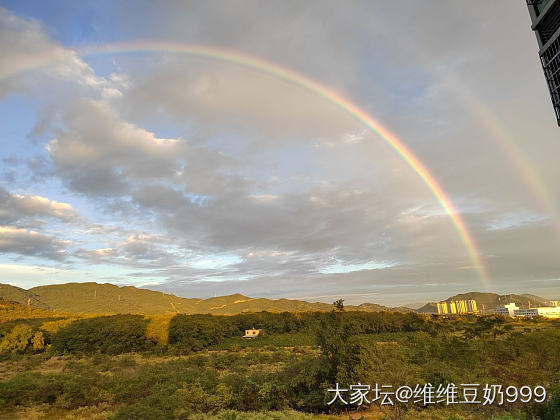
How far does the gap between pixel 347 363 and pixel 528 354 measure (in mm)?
11437

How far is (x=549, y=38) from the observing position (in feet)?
95.8

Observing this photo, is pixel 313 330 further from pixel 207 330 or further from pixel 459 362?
pixel 207 330

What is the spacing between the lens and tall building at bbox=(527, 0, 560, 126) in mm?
27578

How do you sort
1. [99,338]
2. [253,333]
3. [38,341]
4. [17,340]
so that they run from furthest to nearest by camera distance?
[253,333] → [38,341] → [99,338] → [17,340]

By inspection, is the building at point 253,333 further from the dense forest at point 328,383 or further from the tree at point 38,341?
the dense forest at point 328,383

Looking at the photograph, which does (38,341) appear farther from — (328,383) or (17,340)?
(328,383)

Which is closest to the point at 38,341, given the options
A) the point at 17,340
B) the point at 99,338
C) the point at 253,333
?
the point at 17,340

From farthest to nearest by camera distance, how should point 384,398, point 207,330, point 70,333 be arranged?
point 207,330 < point 70,333 < point 384,398

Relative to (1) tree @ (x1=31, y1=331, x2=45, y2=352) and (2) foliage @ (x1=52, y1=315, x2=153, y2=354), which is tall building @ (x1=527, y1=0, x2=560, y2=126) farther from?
(1) tree @ (x1=31, y1=331, x2=45, y2=352)

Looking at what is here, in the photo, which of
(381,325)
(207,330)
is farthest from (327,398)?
(381,325)

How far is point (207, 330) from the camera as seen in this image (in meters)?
71.9

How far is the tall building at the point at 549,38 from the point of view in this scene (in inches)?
1086

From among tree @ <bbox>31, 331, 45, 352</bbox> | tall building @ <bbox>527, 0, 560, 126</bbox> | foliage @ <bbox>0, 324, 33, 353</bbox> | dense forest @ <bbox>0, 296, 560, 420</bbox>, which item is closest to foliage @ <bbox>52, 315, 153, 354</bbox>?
tree @ <bbox>31, 331, 45, 352</bbox>

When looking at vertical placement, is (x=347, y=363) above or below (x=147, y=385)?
above
